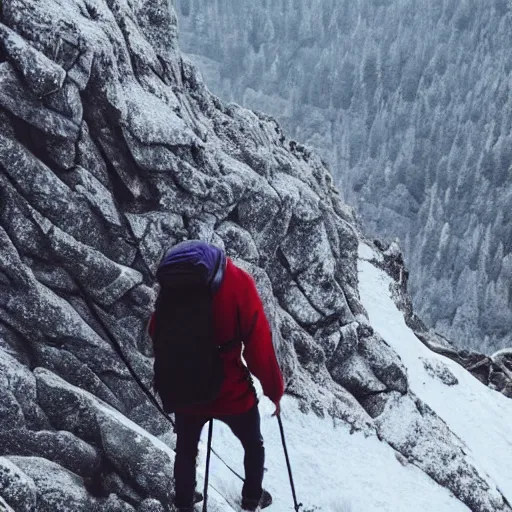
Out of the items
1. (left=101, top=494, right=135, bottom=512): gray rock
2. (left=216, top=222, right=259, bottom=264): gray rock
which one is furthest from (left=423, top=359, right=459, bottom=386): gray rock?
(left=101, top=494, right=135, bottom=512): gray rock

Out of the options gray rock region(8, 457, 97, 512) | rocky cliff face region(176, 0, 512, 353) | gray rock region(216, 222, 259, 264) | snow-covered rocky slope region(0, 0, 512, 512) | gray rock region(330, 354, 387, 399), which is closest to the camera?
gray rock region(8, 457, 97, 512)

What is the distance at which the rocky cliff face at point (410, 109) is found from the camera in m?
104

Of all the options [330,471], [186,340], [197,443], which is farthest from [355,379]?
[186,340]

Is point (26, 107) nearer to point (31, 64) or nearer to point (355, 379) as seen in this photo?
point (31, 64)

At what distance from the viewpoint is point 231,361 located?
6.26m

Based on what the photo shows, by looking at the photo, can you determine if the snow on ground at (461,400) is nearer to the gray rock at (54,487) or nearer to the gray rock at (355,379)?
the gray rock at (355,379)

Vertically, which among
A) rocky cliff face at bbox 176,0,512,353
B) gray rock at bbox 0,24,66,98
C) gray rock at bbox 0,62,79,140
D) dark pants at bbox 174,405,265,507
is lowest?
rocky cliff face at bbox 176,0,512,353

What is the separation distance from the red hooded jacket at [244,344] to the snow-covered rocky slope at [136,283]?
303 cm

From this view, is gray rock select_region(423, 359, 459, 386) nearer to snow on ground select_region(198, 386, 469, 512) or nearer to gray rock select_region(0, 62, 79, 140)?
snow on ground select_region(198, 386, 469, 512)

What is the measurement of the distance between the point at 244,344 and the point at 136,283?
6.38m

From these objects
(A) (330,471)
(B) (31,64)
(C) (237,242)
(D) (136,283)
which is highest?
(B) (31,64)

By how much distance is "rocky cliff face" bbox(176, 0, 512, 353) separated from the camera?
103812 mm

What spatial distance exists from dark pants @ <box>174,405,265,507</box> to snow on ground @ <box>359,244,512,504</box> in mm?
13259

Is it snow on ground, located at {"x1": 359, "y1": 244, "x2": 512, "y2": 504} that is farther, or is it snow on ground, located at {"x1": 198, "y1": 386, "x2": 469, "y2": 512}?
snow on ground, located at {"x1": 359, "y1": 244, "x2": 512, "y2": 504}
